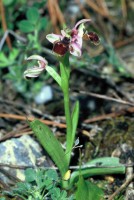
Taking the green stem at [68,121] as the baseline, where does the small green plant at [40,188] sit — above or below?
below

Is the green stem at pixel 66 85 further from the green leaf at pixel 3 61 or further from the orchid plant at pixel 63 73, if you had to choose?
the green leaf at pixel 3 61

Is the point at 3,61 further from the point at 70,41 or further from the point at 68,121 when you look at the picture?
the point at 70,41

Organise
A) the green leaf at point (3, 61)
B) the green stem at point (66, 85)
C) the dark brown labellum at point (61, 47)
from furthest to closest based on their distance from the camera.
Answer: the green leaf at point (3, 61), the green stem at point (66, 85), the dark brown labellum at point (61, 47)

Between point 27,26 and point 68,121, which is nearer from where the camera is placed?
point 68,121

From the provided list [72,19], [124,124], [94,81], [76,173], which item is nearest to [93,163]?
[76,173]

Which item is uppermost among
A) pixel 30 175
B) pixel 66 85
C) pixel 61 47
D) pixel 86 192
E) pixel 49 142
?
pixel 61 47

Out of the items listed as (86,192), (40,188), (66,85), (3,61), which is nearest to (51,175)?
(40,188)

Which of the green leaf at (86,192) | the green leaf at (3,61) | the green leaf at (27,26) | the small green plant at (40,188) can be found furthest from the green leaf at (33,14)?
the green leaf at (86,192)

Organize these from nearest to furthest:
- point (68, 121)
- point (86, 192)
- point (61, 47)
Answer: point (61, 47) < point (86, 192) < point (68, 121)
